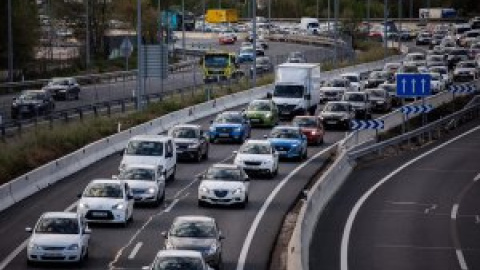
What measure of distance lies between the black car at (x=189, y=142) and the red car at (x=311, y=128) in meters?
6.95

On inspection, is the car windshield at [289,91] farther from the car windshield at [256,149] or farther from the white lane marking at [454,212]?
the white lane marking at [454,212]

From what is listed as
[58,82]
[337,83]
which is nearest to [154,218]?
[58,82]

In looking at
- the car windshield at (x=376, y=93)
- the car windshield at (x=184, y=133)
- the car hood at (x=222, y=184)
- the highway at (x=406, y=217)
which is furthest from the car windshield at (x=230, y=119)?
the car windshield at (x=376, y=93)

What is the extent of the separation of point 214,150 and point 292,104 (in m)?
12.5

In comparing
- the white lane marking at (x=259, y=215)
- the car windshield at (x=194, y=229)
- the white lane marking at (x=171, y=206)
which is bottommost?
the white lane marking at (x=259, y=215)

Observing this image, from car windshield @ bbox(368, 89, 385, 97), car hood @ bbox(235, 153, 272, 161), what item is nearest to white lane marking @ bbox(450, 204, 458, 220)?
car hood @ bbox(235, 153, 272, 161)

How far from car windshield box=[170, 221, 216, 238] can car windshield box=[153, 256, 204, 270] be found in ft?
12.6

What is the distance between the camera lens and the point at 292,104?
62.7m

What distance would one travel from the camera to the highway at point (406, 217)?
30875mm

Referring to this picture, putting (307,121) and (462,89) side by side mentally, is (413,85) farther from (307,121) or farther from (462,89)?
(462,89)

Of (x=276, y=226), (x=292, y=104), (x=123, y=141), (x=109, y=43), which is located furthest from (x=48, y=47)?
(x=276, y=226)

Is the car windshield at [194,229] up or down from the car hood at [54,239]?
up

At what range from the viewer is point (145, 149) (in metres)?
40.9

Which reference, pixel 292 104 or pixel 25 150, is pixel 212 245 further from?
pixel 292 104
